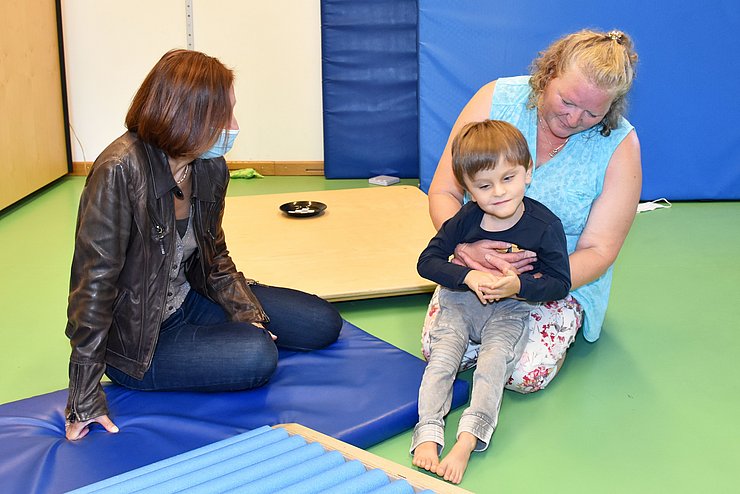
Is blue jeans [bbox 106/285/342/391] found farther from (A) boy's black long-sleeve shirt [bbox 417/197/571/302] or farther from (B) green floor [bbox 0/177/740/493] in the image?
(A) boy's black long-sleeve shirt [bbox 417/197/571/302]

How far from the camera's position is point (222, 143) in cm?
211

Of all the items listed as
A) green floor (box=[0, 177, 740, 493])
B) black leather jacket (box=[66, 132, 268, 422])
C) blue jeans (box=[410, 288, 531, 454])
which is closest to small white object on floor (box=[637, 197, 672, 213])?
green floor (box=[0, 177, 740, 493])

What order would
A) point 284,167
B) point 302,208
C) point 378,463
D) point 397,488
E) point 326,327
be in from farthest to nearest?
point 284,167
point 302,208
point 326,327
point 378,463
point 397,488

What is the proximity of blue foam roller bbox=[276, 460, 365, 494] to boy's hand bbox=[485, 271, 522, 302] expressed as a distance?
62cm

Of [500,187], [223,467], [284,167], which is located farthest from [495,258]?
[284,167]

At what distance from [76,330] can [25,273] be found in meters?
1.59

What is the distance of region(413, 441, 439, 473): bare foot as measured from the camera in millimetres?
1989

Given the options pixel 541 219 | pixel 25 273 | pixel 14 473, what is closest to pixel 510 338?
pixel 541 219

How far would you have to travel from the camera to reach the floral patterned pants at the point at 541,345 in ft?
7.81

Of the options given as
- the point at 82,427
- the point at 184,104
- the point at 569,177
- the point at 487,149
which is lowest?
the point at 82,427

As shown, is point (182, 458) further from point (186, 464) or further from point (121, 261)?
point (121, 261)

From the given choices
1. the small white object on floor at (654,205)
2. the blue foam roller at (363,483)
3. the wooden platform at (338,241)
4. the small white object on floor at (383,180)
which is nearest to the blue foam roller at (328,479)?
the blue foam roller at (363,483)

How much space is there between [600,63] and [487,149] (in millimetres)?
410

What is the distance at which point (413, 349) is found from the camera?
2.73 m
